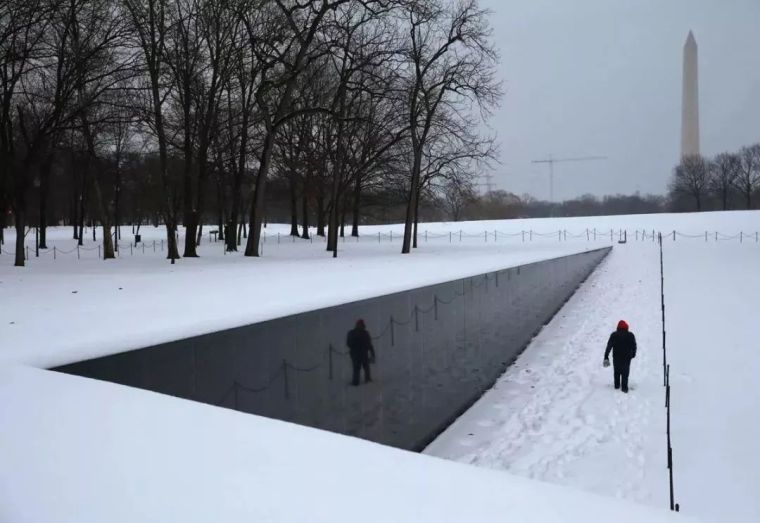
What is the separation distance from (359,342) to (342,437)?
15.7 feet

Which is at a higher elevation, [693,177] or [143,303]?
[693,177]

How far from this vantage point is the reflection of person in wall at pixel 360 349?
858 centimetres

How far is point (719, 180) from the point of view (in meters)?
87.2

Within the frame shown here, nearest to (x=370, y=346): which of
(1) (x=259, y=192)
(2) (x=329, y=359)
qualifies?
(2) (x=329, y=359)

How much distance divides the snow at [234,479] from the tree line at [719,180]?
8883 cm

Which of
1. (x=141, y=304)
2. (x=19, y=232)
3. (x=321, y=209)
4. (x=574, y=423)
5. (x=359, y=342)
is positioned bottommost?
(x=574, y=423)

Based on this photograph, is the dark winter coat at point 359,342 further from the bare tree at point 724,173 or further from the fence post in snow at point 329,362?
the bare tree at point 724,173

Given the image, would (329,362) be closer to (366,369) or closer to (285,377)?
(366,369)

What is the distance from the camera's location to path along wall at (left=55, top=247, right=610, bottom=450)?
6.40 m

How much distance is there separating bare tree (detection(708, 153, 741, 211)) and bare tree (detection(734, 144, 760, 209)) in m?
0.55

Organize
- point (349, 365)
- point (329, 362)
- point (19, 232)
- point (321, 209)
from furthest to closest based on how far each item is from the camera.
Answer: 1. point (321, 209)
2. point (19, 232)
3. point (349, 365)
4. point (329, 362)

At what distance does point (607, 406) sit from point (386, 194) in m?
37.9

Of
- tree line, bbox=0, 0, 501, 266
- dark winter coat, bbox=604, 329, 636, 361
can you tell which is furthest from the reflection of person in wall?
tree line, bbox=0, 0, 501, 266

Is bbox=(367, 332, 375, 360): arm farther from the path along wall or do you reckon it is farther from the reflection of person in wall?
the path along wall
